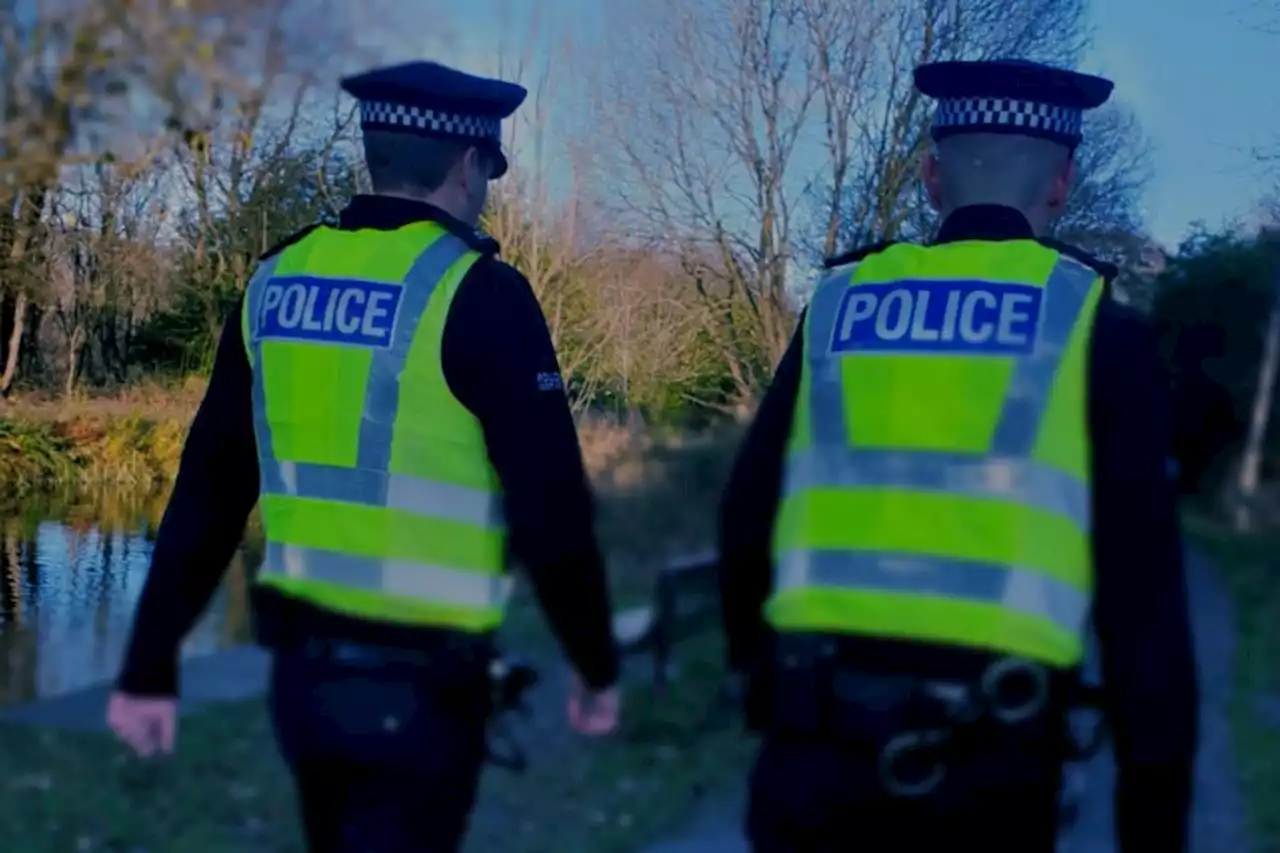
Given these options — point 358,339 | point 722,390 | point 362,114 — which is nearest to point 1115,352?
point 358,339

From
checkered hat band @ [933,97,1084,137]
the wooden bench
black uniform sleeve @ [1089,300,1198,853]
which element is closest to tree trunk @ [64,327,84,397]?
the wooden bench

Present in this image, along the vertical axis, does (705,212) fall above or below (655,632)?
above

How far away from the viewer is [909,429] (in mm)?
2234

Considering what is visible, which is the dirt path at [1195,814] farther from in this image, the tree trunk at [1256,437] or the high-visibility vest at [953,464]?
the tree trunk at [1256,437]

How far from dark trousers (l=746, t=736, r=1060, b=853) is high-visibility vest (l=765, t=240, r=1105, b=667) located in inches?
6.5

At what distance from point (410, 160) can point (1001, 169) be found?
3.49ft

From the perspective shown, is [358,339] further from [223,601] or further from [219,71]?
[223,601]

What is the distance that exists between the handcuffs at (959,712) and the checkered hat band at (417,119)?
134cm

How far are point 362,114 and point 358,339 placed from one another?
45cm

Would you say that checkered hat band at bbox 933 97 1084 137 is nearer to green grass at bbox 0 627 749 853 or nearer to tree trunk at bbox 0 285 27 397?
green grass at bbox 0 627 749 853

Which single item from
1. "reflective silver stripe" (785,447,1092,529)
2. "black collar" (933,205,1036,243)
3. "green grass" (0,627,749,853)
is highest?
"black collar" (933,205,1036,243)

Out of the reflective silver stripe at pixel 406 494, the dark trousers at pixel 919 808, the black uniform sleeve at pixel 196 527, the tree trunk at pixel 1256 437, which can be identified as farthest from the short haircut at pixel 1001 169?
the tree trunk at pixel 1256 437

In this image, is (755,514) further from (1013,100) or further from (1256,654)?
(1256,654)

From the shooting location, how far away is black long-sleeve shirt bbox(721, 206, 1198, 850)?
82.2 inches
